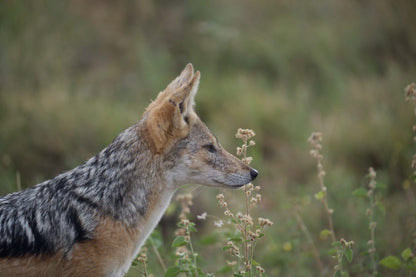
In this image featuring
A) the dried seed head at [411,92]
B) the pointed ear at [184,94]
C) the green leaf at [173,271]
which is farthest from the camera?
the dried seed head at [411,92]

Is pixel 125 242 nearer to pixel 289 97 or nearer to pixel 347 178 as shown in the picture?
pixel 347 178

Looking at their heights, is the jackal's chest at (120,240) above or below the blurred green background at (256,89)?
below

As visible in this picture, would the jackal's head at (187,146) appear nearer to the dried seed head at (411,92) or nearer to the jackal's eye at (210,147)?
the jackal's eye at (210,147)

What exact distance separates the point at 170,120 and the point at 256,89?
7198 mm

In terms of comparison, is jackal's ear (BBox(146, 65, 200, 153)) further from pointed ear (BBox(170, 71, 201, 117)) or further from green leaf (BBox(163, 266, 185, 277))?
green leaf (BBox(163, 266, 185, 277))

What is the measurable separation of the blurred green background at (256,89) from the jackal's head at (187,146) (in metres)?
1.75

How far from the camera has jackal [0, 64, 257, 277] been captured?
3.79m

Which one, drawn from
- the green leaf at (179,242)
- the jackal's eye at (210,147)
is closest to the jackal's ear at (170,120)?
the jackal's eye at (210,147)

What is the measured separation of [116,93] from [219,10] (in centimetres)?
421

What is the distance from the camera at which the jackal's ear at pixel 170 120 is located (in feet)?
13.8

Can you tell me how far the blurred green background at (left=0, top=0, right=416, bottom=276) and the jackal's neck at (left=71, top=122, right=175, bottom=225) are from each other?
222 cm

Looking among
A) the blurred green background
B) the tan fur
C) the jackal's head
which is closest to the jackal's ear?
the jackal's head

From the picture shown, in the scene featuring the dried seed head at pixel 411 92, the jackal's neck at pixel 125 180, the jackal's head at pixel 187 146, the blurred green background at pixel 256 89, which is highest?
the blurred green background at pixel 256 89

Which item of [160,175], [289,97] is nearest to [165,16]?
[289,97]
